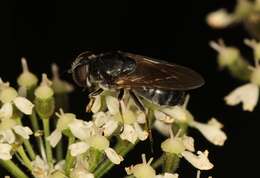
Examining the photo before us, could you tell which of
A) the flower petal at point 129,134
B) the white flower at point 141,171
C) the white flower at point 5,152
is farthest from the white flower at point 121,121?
the white flower at point 5,152

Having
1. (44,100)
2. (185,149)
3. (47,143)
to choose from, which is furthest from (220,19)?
(47,143)

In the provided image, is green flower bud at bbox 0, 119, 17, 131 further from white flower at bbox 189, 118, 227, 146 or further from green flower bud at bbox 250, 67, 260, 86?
green flower bud at bbox 250, 67, 260, 86

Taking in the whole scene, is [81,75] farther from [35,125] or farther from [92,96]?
[35,125]

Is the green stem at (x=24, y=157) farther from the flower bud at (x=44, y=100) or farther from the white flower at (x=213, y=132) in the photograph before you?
the white flower at (x=213, y=132)

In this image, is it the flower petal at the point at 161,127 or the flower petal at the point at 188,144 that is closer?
the flower petal at the point at 188,144

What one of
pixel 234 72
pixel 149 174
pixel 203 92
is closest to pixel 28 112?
pixel 149 174

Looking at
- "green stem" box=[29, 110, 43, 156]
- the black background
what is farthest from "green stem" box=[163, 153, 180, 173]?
the black background
